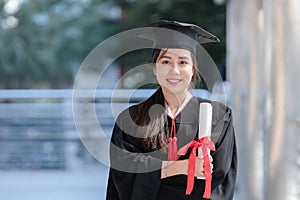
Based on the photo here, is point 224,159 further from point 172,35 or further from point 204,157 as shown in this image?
point 172,35

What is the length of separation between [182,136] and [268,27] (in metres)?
1.10

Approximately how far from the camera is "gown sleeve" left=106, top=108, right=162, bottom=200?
1192 mm

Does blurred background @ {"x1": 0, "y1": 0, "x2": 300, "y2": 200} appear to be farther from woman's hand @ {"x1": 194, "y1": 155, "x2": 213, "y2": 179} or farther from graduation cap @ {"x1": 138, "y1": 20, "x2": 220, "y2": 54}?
woman's hand @ {"x1": 194, "y1": 155, "x2": 213, "y2": 179}

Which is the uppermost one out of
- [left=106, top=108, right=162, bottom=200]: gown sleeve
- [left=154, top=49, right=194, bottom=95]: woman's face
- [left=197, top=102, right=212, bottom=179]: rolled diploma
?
[left=154, top=49, right=194, bottom=95]: woman's face

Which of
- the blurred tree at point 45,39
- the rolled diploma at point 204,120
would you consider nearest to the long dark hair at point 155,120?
the rolled diploma at point 204,120

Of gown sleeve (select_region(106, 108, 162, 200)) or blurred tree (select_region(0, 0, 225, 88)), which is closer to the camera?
gown sleeve (select_region(106, 108, 162, 200))

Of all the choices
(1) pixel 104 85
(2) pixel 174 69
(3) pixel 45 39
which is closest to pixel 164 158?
(2) pixel 174 69

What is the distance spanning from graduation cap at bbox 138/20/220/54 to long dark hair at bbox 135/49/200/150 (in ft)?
0.08

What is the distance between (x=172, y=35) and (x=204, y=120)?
23 cm

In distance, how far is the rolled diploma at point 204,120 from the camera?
113 cm

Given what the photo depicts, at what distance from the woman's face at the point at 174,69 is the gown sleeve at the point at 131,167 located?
0.46 feet

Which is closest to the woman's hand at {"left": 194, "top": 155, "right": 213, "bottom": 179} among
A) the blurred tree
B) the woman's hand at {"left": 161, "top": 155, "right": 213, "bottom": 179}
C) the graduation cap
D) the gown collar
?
the woman's hand at {"left": 161, "top": 155, "right": 213, "bottom": 179}

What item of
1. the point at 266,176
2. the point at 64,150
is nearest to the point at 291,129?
the point at 266,176

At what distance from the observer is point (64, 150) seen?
512cm
